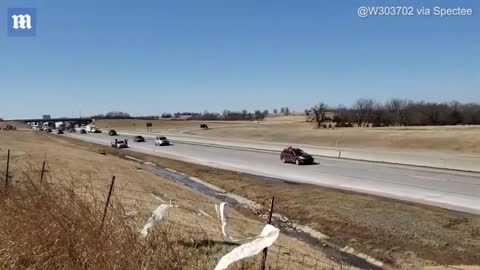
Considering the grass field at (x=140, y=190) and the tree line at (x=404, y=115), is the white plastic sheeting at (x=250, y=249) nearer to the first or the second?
the grass field at (x=140, y=190)

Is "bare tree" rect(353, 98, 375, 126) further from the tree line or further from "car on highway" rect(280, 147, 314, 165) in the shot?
"car on highway" rect(280, 147, 314, 165)

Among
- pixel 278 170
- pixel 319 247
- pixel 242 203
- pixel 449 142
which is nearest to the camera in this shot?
pixel 319 247

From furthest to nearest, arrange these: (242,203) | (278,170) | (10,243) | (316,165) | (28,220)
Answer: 1. (316,165)
2. (278,170)
3. (242,203)
4. (28,220)
5. (10,243)

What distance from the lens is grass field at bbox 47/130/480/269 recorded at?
605 inches

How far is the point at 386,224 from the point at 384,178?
1454 cm

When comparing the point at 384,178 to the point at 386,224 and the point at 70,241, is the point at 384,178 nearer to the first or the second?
the point at 386,224

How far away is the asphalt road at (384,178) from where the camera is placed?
25214 mm

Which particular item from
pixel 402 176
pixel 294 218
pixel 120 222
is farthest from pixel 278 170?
pixel 120 222

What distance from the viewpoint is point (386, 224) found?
765 inches

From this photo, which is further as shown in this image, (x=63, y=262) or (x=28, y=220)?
(x=28, y=220)

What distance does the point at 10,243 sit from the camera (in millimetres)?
5566

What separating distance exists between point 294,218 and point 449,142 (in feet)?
137

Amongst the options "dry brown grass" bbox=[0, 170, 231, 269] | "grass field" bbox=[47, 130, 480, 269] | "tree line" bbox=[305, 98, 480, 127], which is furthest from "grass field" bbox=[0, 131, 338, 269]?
"tree line" bbox=[305, 98, 480, 127]

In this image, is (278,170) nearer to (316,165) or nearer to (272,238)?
(316,165)
